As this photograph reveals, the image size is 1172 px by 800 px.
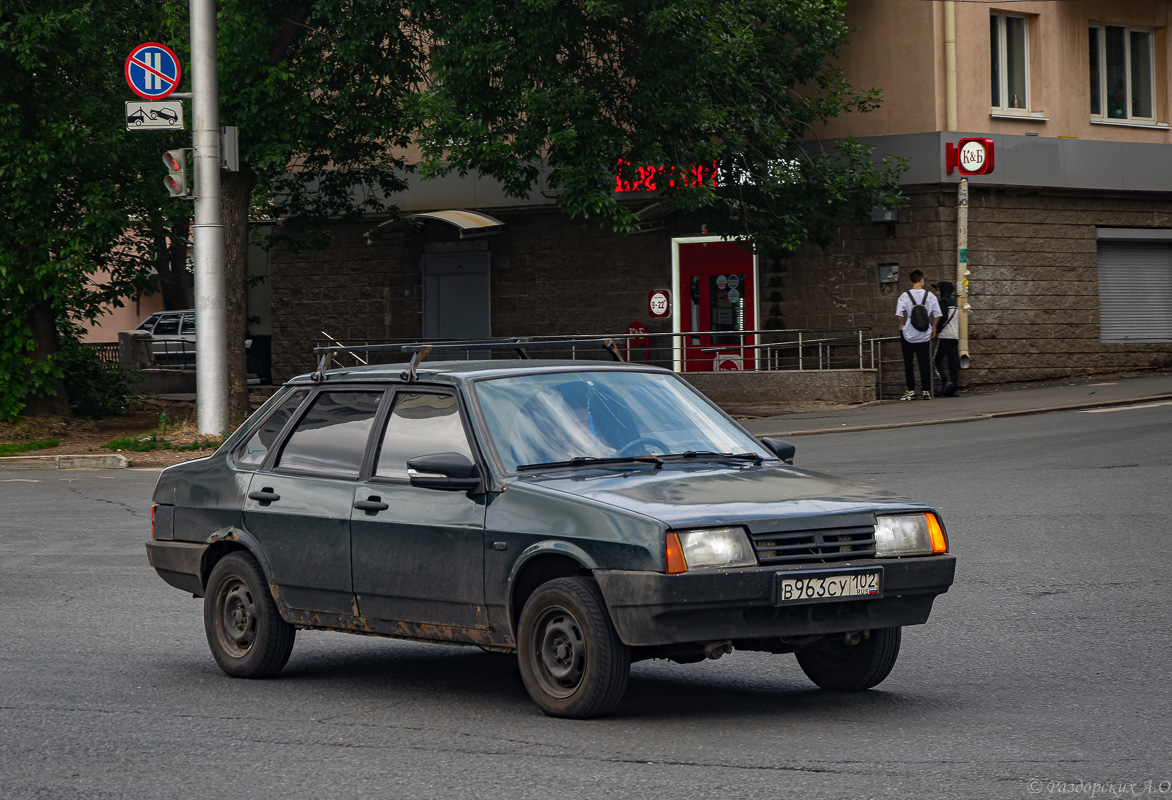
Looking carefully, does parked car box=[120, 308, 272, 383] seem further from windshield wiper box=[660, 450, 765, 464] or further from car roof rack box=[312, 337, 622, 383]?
windshield wiper box=[660, 450, 765, 464]

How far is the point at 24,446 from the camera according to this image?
2091cm

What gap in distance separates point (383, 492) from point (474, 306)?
25.0 m

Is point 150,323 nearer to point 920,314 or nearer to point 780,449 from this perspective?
point 920,314

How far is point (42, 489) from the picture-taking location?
16266 millimetres

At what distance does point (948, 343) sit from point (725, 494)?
19.0 m

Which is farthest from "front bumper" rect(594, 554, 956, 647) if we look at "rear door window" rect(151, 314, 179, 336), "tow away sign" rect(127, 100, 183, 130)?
"rear door window" rect(151, 314, 179, 336)

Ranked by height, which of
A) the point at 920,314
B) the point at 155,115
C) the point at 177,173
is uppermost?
the point at 155,115

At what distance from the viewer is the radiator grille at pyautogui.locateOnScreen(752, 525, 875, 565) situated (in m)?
5.74

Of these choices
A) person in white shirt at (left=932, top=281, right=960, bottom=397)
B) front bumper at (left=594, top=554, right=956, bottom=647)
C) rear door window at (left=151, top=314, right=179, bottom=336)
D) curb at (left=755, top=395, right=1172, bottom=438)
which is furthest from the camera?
rear door window at (left=151, top=314, right=179, bottom=336)

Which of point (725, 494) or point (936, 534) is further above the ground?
point (725, 494)

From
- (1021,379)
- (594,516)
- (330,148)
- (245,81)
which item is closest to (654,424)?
(594,516)

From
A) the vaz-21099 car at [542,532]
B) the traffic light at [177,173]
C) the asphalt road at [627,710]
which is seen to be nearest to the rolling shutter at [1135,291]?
the traffic light at [177,173]

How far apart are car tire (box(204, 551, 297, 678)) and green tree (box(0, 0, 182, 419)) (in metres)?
14.9

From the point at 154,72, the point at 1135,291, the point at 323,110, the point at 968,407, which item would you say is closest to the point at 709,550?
the point at 154,72
